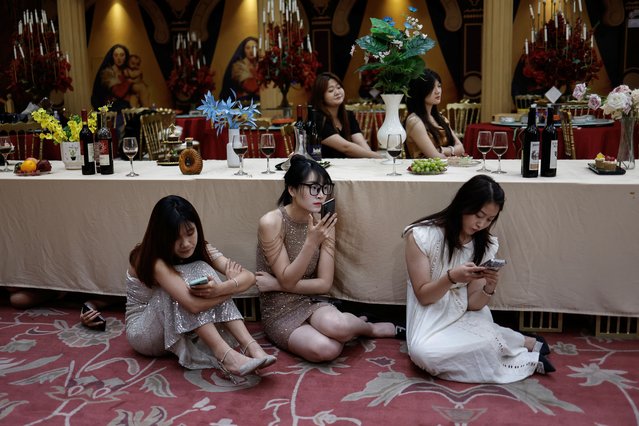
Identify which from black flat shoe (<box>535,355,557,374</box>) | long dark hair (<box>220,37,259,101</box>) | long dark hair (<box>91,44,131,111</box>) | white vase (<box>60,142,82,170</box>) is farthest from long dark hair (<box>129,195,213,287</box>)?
→ long dark hair (<box>91,44,131,111</box>)

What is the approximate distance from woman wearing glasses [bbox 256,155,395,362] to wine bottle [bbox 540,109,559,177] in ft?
3.26

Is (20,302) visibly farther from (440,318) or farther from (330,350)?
(440,318)

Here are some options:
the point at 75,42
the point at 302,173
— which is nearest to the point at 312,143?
the point at 302,173

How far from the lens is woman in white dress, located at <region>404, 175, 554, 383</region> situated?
2.71m

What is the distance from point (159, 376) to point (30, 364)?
624 mm

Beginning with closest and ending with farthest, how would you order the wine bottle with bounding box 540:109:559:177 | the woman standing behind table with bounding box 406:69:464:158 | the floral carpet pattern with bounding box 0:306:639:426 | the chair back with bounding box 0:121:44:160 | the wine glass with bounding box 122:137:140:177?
1. the floral carpet pattern with bounding box 0:306:639:426
2. the wine bottle with bounding box 540:109:559:177
3. the wine glass with bounding box 122:137:140:177
4. the woman standing behind table with bounding box 406:69:464:158
5. the chair back with bounding box 0:121:44:160

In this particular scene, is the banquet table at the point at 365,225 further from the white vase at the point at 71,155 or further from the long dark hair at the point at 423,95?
the long dark hair at the point at 423,95

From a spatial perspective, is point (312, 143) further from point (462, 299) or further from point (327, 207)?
point (462, 299)

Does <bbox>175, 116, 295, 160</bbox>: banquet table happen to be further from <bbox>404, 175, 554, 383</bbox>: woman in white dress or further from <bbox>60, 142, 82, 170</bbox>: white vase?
<bbox>404, 175, 554, 383</bbox>: woman in white dress

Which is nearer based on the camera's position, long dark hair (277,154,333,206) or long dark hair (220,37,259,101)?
long dark hair (277,154,333,206)

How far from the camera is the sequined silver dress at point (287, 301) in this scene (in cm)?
306

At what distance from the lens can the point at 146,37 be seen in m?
11.5

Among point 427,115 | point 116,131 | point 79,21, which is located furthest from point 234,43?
point 427,115

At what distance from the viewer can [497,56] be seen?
24.8ft
